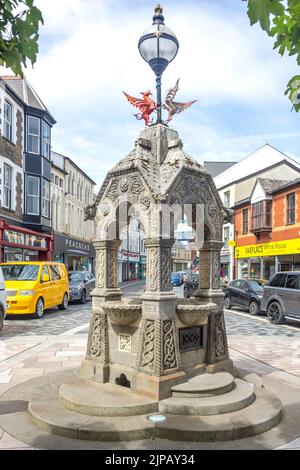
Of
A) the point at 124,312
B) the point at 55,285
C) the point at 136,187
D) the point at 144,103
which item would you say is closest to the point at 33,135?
the point at 55,285

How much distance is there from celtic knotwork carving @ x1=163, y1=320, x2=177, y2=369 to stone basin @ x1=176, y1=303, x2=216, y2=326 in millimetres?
231

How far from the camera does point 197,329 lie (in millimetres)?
5586

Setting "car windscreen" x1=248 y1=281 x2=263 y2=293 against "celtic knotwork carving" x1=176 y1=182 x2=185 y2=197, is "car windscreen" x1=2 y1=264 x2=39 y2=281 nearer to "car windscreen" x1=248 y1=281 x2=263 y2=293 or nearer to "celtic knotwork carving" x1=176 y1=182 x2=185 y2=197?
"car windscreen" x1=248 y1=281 x2=263 y2=293

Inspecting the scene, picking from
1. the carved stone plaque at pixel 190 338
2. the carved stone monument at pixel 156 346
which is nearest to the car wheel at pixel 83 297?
the carved stone monument at pixel 156 346

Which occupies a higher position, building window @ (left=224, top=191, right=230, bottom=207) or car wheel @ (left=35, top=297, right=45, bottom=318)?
building window @ (left=224, top=191, right=230, bottom=207)

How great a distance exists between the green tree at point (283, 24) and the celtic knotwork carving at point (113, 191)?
113 inches

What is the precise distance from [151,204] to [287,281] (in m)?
9.45

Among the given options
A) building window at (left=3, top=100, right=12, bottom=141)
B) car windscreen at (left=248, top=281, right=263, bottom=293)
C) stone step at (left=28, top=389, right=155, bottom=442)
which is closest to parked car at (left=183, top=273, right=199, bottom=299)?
car windscreen at (left=248, top=281, right=263, bottom=293)

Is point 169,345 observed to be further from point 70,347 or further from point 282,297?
point 282,297

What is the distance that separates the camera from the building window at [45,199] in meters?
26.1

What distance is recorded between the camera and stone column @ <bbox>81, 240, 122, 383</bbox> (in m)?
5.51

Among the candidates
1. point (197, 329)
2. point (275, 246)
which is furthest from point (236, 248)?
point (197, 329)

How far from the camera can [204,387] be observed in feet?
15.9

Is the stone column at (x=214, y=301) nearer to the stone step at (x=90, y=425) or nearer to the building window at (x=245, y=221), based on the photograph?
the stone step at (x=90, y=425)
